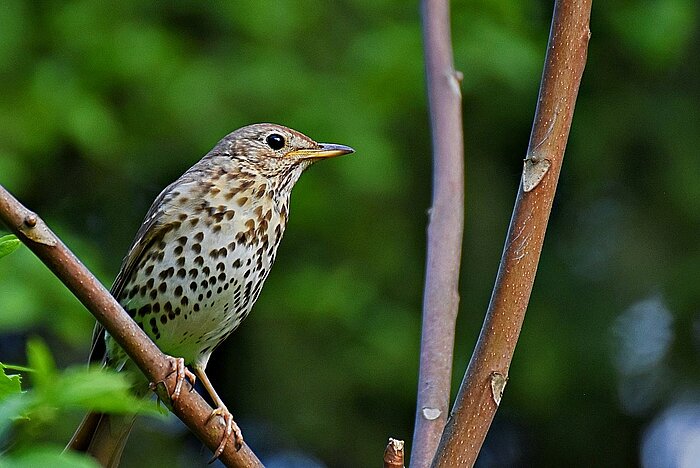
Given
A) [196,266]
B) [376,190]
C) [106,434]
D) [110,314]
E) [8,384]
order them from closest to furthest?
[8,384], [110,314], [106,434], [196,266], [376,190]

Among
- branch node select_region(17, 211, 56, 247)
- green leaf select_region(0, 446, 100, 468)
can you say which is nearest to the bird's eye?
branch node select_region(17, 211, 56, 247)

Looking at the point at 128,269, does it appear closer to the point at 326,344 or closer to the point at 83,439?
the point at 83,439

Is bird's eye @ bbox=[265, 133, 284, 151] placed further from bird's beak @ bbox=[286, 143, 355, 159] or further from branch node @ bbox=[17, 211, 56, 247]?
branch node @ bbox=[17, 211, 56, 247]

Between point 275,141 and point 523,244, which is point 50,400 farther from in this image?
point 275,141

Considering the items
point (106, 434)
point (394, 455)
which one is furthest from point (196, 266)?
point (394, 455)

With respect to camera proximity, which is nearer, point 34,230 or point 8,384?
point 8,384

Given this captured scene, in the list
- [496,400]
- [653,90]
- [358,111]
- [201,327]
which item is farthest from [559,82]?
[653,90]
